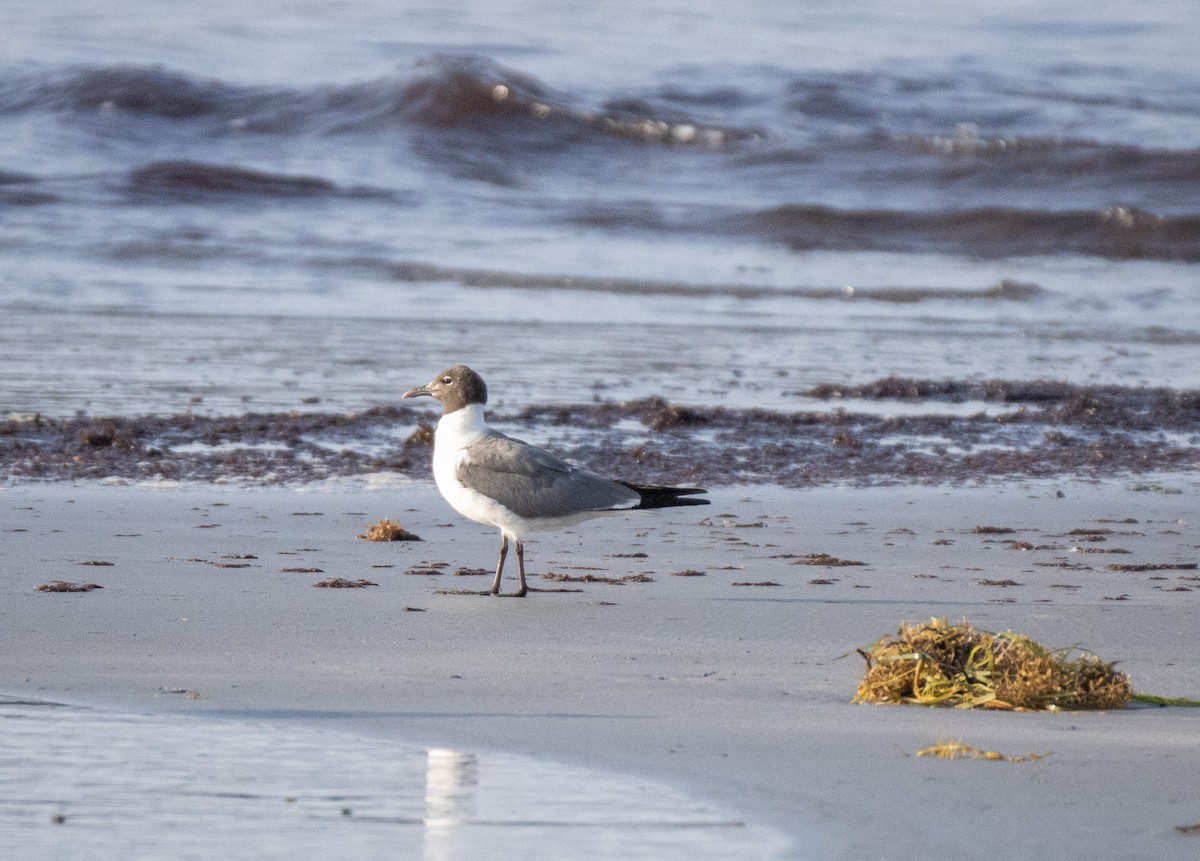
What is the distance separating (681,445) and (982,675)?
4138 mm

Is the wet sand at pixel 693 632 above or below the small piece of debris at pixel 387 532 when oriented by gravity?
above

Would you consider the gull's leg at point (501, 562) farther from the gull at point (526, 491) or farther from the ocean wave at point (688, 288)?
the ocean wave at point (688, 288)

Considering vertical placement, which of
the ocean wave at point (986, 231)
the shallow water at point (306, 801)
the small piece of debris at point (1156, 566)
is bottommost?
the small piece of debris at point (1156, 566)

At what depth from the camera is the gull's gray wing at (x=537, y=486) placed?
220 inches

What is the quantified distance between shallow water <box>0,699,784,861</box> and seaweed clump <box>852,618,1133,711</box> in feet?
3.06

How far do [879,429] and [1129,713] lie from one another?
15.6ft

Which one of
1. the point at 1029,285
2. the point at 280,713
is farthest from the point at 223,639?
the point at 1029,285

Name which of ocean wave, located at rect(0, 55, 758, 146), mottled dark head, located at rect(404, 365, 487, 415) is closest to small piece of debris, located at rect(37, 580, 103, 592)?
mottled dark head, located at rect(404, 365, 487, 415)

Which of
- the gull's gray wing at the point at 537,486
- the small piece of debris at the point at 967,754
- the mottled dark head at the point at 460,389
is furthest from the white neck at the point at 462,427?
the small piece of debris at the point at 967,754

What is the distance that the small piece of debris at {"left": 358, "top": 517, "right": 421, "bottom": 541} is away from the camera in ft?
19.8

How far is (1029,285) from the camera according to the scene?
614 inches

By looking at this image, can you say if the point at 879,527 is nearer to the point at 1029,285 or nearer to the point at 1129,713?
the point at 1129,713

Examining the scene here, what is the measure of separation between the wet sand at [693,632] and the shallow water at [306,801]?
116 mm

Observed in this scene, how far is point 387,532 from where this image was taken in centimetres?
606
